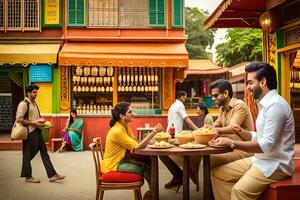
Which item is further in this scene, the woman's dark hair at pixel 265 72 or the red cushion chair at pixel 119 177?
the red cushion chair at pixel 119 177

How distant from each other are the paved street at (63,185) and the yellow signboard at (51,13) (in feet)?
15.8

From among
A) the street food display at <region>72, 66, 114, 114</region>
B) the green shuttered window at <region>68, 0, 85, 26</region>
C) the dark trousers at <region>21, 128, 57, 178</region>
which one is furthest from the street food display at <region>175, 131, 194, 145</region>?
the green shuttered window at <region>68, 0, 85, 26</region>

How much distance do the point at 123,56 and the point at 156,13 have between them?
193cm

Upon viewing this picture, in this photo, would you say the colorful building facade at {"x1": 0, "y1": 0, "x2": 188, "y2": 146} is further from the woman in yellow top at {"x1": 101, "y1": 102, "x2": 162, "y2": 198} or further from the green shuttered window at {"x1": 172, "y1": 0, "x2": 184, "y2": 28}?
the woman in yellow top at {"x1": 101, "y1": 102, "x2": 162, "y2": 198}

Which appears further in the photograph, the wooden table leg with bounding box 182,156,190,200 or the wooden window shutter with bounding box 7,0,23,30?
the wooden window shutter with bounding box 7,0,23,30

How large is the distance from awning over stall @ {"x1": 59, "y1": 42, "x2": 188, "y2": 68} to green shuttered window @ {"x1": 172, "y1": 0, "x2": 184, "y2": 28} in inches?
33.4

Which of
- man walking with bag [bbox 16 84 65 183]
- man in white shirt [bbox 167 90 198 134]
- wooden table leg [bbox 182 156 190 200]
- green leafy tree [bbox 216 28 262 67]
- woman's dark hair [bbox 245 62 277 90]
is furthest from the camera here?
green leafy tree [bbox 216 28 262 67]

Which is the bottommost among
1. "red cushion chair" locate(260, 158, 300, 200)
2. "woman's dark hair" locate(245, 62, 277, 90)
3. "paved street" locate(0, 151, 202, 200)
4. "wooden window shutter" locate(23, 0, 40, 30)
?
"paved street" locate(0, 151, 202, 200)

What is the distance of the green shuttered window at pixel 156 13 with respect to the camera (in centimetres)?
1375

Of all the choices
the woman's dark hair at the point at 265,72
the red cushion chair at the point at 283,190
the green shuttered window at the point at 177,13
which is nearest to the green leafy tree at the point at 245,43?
the green shuttered window at the point at 177,13

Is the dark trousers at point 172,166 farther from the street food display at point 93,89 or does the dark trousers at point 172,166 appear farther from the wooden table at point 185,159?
the street food display at point 93,89

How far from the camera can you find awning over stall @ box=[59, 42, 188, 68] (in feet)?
42.1

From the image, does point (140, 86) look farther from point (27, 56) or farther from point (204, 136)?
point (204, 136)

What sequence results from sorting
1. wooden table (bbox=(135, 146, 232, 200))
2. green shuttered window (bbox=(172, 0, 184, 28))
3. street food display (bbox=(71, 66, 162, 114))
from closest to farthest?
wooden table (bbox=(135, 146, 232, 200))
street food display (bbox=(71, 66, 162, 114))
green shuttered window (bbox=(172, 0, 184, 28))
